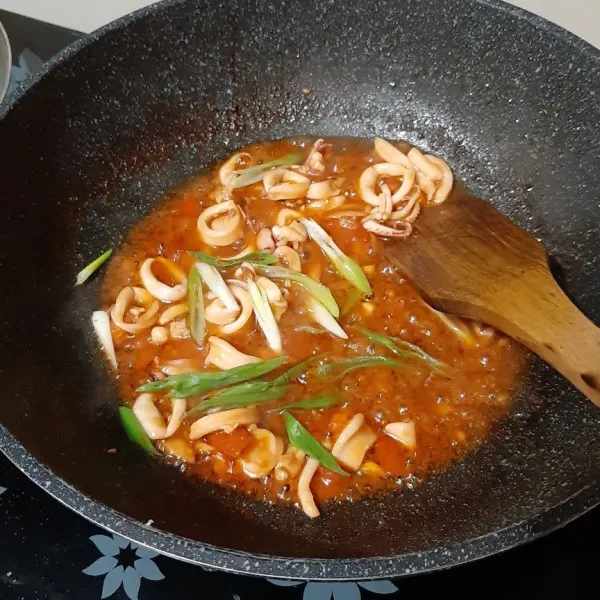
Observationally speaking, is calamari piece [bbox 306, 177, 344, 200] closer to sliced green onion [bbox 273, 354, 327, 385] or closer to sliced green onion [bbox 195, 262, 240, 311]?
sliced green onion [bbox 195, 262, 240, 311]

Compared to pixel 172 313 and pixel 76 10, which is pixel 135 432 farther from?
pixel 76 10

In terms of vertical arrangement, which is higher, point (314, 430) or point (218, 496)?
point (314, 430)

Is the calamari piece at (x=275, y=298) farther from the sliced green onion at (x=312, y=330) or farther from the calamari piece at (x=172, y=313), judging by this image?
the calamari piece at (x=172, y=313)

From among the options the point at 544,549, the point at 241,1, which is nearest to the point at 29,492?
the point at 544,549

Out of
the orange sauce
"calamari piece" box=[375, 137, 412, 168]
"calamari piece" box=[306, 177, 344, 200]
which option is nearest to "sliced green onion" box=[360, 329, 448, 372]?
the orange sauce

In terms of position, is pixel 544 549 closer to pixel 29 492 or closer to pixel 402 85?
pixel 29 492

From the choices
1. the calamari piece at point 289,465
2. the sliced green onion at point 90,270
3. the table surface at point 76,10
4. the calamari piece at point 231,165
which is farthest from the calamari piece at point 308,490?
the table surface at point 76,10

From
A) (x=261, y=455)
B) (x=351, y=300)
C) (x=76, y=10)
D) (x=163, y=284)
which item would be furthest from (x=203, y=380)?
(x=76, y=10)
